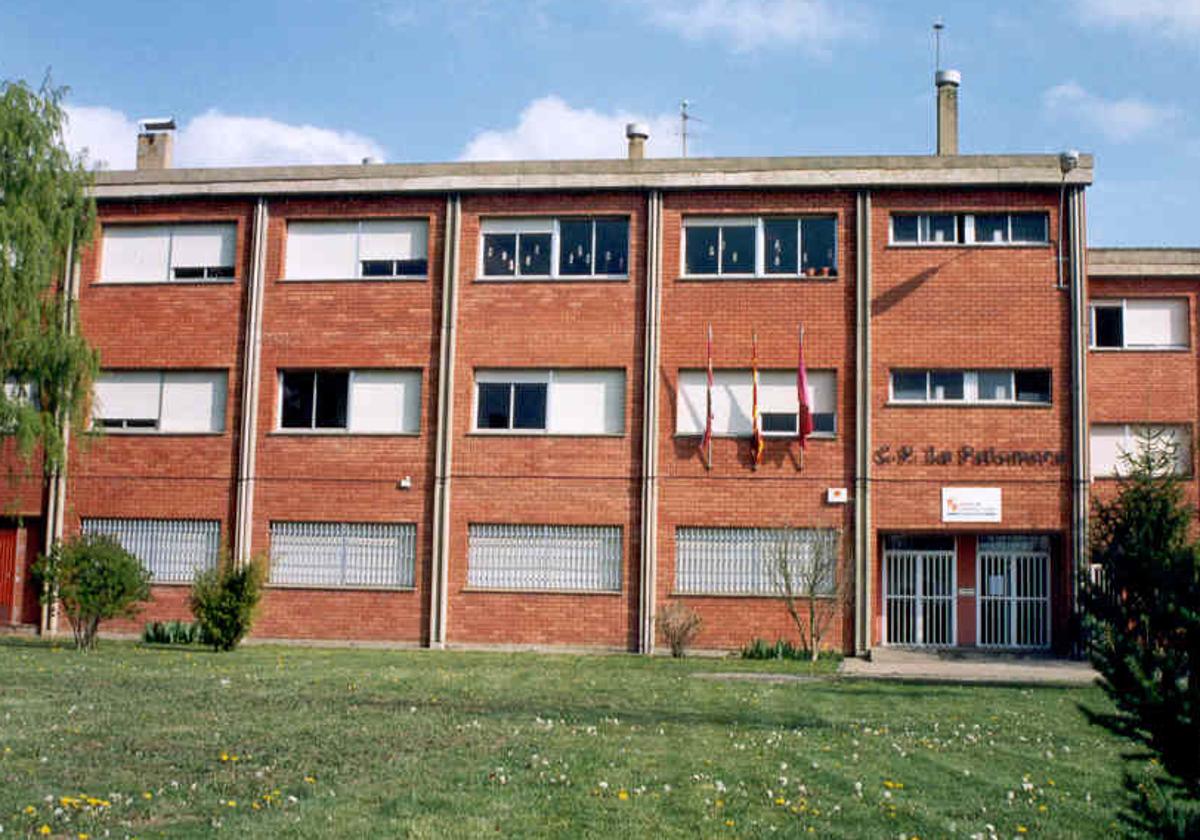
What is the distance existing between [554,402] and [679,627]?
538cm

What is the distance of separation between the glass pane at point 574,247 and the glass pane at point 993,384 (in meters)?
8.44

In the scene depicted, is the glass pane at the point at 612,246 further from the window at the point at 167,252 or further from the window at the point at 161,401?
the window at the point at 161,401

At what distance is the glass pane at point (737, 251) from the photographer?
28.8 meters

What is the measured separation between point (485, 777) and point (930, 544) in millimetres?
20050

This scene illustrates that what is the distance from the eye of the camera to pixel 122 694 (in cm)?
1531

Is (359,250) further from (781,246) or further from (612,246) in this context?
(781,246)

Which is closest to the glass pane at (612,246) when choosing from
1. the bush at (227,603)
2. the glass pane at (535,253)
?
the glass pane at (535,253)

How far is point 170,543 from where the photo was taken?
97.7 feet

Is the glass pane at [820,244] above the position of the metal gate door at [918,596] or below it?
above

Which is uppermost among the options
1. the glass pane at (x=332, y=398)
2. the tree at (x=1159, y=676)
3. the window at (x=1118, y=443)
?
the glass pane at (x=332, y=398)

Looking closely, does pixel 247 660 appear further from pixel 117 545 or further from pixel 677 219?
pixel 677 219

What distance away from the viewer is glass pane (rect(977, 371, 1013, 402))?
91.5ft

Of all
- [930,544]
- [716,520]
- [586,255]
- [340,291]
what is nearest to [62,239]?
[340,291]

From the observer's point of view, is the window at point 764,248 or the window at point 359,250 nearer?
the window at point 764,248
